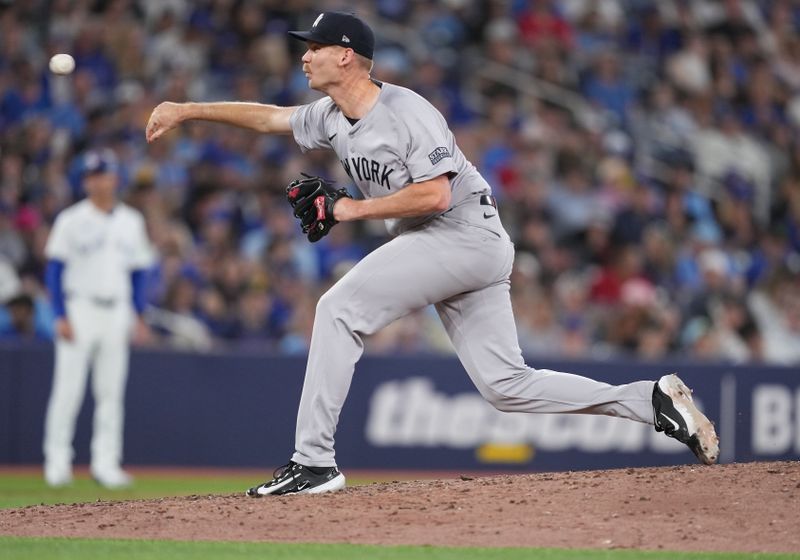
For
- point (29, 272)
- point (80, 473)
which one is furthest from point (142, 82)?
point (80, 473)

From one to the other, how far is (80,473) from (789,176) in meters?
9.25

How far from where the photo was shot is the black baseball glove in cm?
619

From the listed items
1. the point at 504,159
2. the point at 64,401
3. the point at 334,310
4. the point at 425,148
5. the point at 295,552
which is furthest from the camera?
the point at 504,159

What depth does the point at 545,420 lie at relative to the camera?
12.6 metres

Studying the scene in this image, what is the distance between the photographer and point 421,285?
6.24 meters

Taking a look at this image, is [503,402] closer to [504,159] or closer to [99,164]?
[99,164]

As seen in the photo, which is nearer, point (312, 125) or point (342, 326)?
point (342, 326)

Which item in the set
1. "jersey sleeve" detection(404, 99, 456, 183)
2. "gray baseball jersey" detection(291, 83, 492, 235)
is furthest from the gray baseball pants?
"jersey sleeve" detection(404, 99, 456, 183)

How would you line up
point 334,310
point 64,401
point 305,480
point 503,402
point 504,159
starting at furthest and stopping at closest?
point 504,159 < point 64,401 < point 503,402 < point 305,480 < point 334,310

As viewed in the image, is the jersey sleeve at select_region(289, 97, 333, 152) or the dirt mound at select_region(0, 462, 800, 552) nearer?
the dirt mound at select_region(0, 462, 800, 552)

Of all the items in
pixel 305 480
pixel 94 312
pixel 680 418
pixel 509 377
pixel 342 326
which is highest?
pixel 94 312

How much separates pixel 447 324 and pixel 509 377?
0.42m

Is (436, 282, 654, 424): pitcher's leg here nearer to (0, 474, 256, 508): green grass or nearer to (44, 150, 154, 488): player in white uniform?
(0, 474, 256, 508): green grass

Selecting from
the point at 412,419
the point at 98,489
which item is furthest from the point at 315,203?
the point at 412,419
